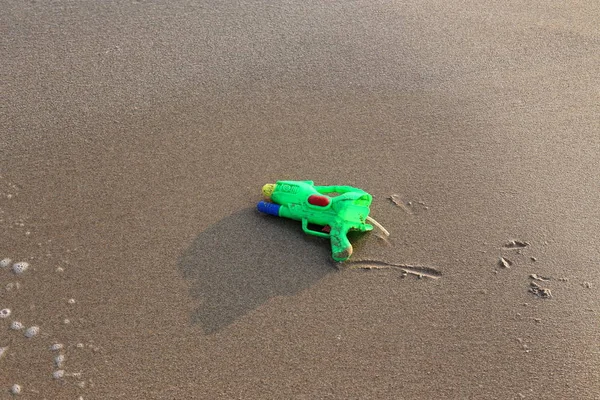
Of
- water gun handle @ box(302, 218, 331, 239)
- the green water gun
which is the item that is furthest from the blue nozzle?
water gun handle @ box(302, 218, 331, 239)

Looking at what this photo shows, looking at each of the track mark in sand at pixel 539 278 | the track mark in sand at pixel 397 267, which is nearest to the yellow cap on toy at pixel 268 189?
the track mark in sand at pixel 397 267

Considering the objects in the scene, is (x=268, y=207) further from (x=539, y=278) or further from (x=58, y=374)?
(x=539, y=278)

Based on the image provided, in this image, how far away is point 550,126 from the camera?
3.25 metres

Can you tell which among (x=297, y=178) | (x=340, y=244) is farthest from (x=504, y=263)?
(x=297, y=178)

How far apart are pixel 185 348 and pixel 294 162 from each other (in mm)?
1115

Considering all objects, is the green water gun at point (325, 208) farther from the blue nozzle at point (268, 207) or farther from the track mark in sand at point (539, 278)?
the track mark in sand at point (539, 278)

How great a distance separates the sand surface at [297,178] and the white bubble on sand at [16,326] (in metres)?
0.02

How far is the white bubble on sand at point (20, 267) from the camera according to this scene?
2455 mm

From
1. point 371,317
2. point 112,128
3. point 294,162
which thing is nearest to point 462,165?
point 294,162

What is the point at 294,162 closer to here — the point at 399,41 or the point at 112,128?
the point at 112,128

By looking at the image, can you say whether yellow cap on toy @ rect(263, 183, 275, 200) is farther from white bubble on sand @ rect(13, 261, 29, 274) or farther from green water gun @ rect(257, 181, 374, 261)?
white bubble on sand @ rect(13, 261, 29, 274)

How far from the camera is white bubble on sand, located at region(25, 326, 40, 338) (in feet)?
7.36

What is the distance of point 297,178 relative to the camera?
289 cm

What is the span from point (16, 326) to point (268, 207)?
1.10 meters
